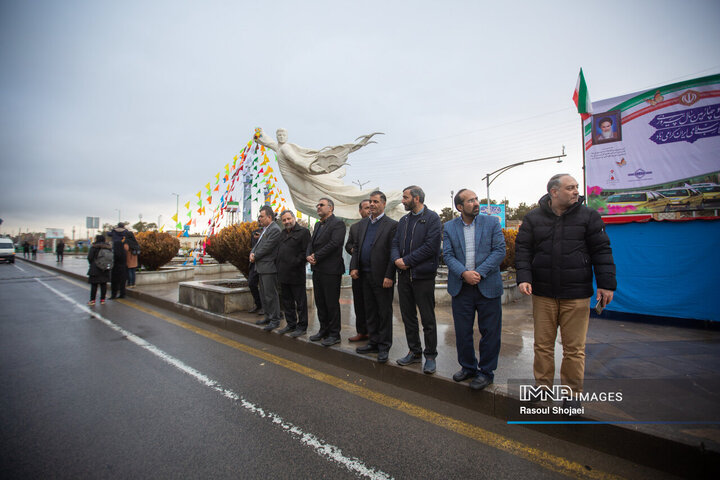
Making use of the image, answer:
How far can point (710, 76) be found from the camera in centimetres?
491

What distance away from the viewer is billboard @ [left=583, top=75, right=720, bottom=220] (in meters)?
4.93

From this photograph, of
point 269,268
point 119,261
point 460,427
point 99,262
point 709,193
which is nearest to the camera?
point 460,427

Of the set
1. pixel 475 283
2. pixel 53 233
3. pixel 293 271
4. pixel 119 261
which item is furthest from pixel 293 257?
pixel 53 233

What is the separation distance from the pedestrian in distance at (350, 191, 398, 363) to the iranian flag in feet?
14.5

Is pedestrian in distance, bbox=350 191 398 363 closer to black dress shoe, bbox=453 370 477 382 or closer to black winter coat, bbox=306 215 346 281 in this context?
black winter coat, bbox=306 215 346 281

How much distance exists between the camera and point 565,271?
2645mm

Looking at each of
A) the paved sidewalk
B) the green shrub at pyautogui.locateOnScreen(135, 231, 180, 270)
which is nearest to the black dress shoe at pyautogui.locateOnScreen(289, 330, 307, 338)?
the paved sidewalk

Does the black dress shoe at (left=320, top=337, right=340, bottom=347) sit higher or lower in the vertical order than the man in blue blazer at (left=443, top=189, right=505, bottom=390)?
lower

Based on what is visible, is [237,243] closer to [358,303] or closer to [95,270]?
[358,303]

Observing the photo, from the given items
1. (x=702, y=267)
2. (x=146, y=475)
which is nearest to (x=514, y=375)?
(x=146, y=475)

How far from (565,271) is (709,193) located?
4.21m

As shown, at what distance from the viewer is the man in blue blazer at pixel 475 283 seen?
2.96 meters

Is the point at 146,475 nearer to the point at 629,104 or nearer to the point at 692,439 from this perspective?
the point at 692,439

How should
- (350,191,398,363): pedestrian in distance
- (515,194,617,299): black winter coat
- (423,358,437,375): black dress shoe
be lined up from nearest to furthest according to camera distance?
(515,194,617,299): black winter coat → (423,358,437,375): black dress shoe → (350,191,398,363): pedestrian in distance
